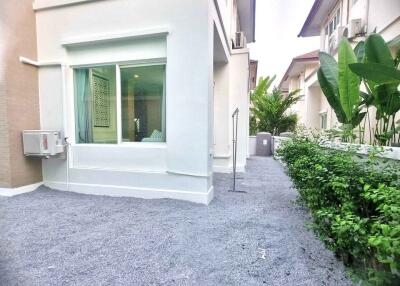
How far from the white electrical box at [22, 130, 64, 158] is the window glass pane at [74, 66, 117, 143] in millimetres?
528

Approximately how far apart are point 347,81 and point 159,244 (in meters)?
3.77

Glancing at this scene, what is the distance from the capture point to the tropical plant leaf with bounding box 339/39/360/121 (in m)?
3.68

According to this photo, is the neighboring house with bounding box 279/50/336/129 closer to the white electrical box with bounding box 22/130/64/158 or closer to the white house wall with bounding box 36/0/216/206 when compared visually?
the white house wall with bounding box 36/0/216/206

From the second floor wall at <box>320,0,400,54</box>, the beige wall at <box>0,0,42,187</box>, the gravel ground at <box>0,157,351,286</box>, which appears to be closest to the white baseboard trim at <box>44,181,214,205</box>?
the gravel ground at <box>0,157,351,286</box>

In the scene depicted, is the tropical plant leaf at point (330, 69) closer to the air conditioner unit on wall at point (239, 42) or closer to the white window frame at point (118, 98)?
the white window frame at point (118, 98)

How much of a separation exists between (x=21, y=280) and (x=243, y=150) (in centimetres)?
668

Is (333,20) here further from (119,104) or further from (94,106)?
(94,106)

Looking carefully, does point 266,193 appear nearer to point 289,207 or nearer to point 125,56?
point 289,207

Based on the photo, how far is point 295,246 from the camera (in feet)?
8.73

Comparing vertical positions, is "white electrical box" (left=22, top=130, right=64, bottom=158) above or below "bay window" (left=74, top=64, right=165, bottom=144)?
below

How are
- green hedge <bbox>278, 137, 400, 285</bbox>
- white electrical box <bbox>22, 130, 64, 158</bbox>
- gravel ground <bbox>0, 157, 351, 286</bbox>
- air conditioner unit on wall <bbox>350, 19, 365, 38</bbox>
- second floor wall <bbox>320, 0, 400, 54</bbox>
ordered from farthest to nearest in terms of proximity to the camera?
air conditioner unit on wall <bbox>350, 19, 365, 38</bbox> < second floor wall <bbox>320, 0, 400, 54</bbox> < white electrical box <bbox>22, 130, 64, 158</bbox> < gravel ground <bbox>0, 157, 351, 286</bbox> < green hedge <bbox>278, 137, 400, 285</bbox>

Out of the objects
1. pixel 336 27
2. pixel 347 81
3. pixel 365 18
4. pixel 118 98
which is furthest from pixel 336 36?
pixel 118 98

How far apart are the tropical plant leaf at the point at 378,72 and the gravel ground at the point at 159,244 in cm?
206

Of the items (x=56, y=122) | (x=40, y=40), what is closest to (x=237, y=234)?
(x=56, y=122)
